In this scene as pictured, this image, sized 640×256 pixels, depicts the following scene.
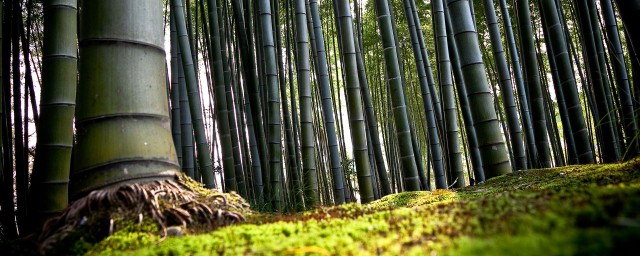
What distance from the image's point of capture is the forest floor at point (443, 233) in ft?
1.76

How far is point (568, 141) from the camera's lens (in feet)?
14.0

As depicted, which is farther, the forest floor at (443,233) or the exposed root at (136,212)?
the exposed root at (136,212)

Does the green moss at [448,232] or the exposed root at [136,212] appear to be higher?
the exposed root at [136,212]

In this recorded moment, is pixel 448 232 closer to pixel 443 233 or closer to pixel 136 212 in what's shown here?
pixel 443 233

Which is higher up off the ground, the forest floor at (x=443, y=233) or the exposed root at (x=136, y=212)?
the exposed root at (x=136, y=212)

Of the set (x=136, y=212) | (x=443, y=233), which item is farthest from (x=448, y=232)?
(x=136, y=212)

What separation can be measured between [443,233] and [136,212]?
810mm

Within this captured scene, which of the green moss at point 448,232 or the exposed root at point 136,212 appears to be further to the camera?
the exposed root at point 136,212

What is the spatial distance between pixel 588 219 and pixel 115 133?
1.18m

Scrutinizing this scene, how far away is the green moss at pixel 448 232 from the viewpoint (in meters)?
0.54

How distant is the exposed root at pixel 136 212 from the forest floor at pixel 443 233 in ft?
0.18

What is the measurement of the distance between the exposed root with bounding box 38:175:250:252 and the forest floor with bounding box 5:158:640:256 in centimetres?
5

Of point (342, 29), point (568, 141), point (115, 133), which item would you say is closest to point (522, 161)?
point (568, 141)

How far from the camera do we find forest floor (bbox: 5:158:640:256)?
54 centimetres
